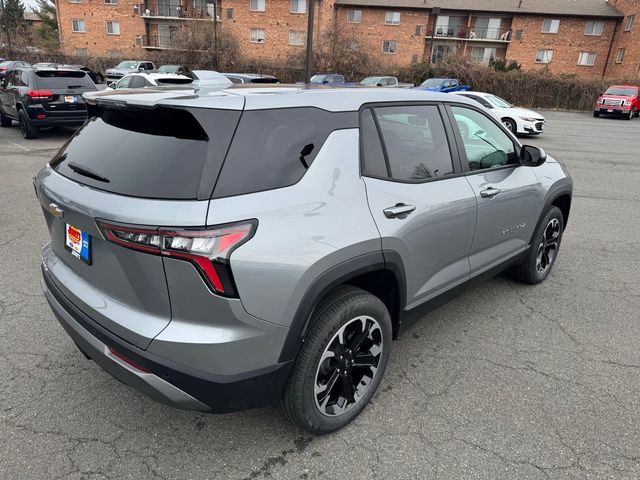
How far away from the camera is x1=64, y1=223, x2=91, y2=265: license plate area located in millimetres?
2086

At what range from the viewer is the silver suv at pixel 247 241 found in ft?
5.97

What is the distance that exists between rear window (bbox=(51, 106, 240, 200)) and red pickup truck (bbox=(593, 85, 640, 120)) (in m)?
30.4

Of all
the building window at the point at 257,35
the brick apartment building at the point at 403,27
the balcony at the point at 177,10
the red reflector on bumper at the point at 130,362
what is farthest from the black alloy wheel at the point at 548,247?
the balcony at the point at 177,10

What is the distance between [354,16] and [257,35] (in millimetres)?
9495

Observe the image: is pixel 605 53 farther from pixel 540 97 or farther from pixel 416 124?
pixel 416 124

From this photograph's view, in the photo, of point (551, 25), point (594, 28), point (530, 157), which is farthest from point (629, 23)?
point (530, 157)

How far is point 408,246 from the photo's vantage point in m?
2.51

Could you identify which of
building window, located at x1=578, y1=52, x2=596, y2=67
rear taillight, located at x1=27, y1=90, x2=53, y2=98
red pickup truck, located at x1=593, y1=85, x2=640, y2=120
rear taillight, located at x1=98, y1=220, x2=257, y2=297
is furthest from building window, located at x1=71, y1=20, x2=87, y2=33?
rear taillight, located at x1=98, y1=220, x2=257, y2=297

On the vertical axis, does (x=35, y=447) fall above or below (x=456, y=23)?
below

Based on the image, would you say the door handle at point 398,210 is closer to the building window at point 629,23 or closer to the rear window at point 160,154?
the rear window at point 160,154

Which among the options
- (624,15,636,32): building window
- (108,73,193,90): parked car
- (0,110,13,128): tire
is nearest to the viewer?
(0,110,13,128): tire

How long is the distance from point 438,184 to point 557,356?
153cm

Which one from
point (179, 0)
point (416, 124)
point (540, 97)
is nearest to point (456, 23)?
point (540, 97)

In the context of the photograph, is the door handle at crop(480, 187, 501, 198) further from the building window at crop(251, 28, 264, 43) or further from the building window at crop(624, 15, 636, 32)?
the building window at crop(624, 15, 636, 32)
